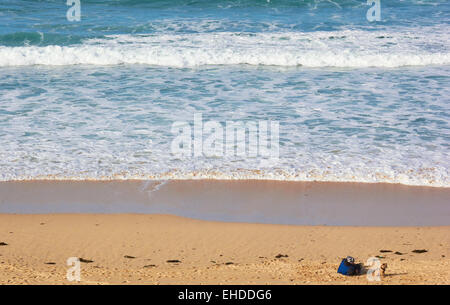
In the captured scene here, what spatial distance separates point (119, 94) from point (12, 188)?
4.67 meters

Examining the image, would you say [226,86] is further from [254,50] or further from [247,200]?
[247,200]

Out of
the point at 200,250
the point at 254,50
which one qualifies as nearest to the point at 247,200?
the point at 200,250

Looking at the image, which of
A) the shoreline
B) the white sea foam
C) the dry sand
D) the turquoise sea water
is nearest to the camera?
the dry sand

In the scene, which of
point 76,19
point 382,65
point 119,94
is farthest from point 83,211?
point 76,19

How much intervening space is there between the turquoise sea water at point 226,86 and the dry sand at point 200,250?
51.9 inches

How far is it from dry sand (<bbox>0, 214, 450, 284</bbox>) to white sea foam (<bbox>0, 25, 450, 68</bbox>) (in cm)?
887

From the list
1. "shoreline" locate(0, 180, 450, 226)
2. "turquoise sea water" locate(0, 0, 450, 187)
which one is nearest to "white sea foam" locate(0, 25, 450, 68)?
"turquoise sea water" locate(0, 0, 450, 187)

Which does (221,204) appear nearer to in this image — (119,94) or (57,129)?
(57,129)

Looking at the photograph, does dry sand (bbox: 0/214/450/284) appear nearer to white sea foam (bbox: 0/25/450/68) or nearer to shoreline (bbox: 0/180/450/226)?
shoreline (bbox: 0/180/450/226)

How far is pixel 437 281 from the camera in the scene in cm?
477

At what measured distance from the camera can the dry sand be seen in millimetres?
5016

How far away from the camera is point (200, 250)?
589cm

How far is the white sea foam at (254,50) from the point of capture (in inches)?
585

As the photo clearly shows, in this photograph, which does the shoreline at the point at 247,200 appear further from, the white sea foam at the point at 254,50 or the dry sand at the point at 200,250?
the white sea foam at the point at 254,50
